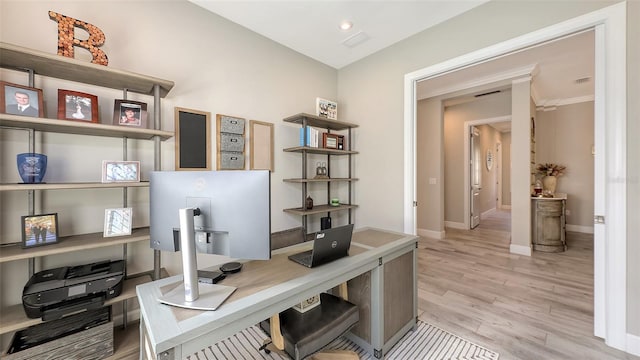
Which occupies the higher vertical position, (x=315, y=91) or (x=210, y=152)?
(x=315, y=91)

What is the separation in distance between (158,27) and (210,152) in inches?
43.2

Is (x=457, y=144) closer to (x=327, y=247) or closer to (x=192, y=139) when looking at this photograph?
(x=327, y=247)

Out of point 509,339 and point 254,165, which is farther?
point 254,165

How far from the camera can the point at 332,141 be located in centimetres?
310

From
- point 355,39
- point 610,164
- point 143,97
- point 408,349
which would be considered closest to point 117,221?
point 143,97

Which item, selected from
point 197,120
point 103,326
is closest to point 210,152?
point 197,120

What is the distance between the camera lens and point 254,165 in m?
2.67

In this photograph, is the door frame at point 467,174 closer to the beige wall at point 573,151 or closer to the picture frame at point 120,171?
the beige wall at point 573,151

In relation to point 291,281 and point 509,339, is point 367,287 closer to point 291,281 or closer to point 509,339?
point 291,281

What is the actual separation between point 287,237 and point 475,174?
17.0 ft

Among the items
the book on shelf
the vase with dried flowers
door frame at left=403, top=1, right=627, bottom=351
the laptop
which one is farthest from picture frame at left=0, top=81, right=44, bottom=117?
the vase with dried flowers

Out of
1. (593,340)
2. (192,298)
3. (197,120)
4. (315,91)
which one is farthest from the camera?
(315,91)

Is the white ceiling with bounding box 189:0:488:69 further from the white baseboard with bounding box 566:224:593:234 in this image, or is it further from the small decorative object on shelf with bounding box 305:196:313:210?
the white baseboard with bounding box 566:224:593:234

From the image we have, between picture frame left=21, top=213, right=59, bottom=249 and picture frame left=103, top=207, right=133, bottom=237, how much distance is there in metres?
0.24
